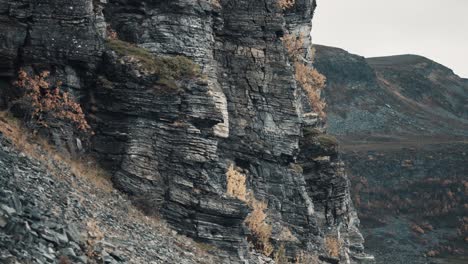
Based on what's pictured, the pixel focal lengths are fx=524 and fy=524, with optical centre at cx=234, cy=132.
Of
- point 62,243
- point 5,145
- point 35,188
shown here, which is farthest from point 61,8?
point 62,243

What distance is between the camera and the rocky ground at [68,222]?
18656 millimetres

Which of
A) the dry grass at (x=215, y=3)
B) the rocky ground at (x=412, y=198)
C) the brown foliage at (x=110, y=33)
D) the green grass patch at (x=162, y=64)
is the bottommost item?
the rocky ground at (x=412, y=198)

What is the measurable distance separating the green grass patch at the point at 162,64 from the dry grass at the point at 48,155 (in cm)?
803

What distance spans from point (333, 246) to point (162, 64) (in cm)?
3009

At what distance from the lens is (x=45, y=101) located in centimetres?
3425

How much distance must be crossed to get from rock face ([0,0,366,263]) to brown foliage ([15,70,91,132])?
3.54 ft

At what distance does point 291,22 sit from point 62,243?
1995 inches

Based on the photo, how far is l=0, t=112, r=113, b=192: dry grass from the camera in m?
29.8

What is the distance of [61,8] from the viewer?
3597 centimetres

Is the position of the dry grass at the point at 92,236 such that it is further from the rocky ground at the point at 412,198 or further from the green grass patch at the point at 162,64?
the rocky ground at the point at 412,198

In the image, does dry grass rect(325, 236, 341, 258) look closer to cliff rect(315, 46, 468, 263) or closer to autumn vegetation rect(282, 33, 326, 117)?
autumn vegetation rect(282, 33, 326, 117)

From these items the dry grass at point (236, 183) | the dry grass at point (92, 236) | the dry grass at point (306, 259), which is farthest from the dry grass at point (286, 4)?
the dry grass at point (92, 236)

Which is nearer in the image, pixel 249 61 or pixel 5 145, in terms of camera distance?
pixel 5 145

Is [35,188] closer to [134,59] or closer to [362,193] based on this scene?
[134,59]
